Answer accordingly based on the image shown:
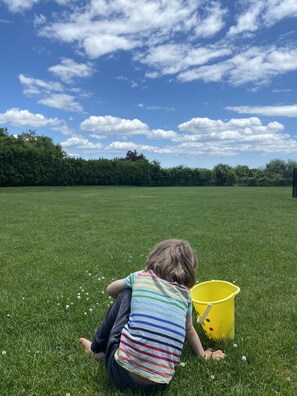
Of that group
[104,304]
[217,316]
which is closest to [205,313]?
[217,316]

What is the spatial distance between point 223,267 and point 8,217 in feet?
27.0

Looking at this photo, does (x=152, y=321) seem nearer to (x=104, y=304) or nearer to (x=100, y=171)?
(x=104, y=304)

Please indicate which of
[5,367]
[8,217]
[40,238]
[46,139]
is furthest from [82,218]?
[46,139]

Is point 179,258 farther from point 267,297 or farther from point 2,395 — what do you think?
point 267,297

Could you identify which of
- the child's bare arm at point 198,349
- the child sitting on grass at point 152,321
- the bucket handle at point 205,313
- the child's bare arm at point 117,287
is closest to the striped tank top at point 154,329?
the child sitting on grass at point 152,321

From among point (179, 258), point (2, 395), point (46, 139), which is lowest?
point (2, 395)

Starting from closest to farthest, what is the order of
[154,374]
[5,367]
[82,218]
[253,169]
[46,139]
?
[154,374] < [5,367] < [82,218] < [46,139] < [253,169]

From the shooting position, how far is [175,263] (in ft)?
8.49

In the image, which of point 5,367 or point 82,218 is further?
point 82,218

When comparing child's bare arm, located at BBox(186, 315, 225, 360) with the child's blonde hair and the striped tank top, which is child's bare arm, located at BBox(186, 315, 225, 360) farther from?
the child's blonde hair

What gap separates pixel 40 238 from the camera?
26.4ft

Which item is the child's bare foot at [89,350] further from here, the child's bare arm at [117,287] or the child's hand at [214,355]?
the child's hand at [214,355]

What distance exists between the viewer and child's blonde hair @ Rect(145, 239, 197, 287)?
8.45ft

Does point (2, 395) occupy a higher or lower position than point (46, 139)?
lower
